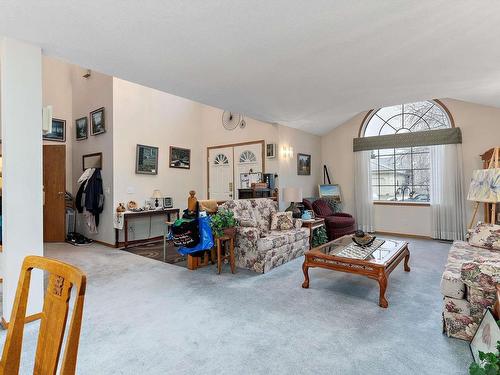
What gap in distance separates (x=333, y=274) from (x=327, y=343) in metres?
1.62

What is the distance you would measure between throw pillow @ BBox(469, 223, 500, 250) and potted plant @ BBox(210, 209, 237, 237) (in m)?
2.98

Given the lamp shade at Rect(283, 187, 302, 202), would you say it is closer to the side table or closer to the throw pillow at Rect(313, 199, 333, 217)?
the side table

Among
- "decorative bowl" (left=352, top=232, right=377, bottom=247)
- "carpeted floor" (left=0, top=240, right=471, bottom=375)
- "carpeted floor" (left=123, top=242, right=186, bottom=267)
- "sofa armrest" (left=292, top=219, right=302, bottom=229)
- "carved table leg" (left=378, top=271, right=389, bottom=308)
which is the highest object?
"sofa armrest" (left=292, top=219, right=302, bottom=229)

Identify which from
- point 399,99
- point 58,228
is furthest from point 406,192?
point 58,228

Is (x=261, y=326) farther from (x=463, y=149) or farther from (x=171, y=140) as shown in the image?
(x=463, y=149)

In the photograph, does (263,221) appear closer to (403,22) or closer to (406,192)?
(403,22)

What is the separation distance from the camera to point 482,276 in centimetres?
193

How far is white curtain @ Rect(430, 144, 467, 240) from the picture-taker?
5293 mm

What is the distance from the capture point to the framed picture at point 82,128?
19.2ft

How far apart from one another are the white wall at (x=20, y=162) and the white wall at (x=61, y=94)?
4.28m

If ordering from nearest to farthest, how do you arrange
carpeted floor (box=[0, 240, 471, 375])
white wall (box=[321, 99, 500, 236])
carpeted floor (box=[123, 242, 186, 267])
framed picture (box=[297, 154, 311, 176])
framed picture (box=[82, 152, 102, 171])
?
carpeted floor (box=[0, 240, 471, 375]) → carpeted floor (box=[123, 242, 186, 267]) → white wall (box=[321, 99, 500, 236]) → framed picture (box=[82, 152, 102, 171]) → framed picture (box=[297, 154, 311, 176])

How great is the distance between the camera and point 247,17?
2162 millimetres

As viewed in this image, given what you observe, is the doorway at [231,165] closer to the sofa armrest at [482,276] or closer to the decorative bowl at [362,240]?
the decorative bowl at [362,240]

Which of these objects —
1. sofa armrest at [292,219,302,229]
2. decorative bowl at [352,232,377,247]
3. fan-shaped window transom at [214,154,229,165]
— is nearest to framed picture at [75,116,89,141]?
fan-shaped window transom at [214,154,229,165]
